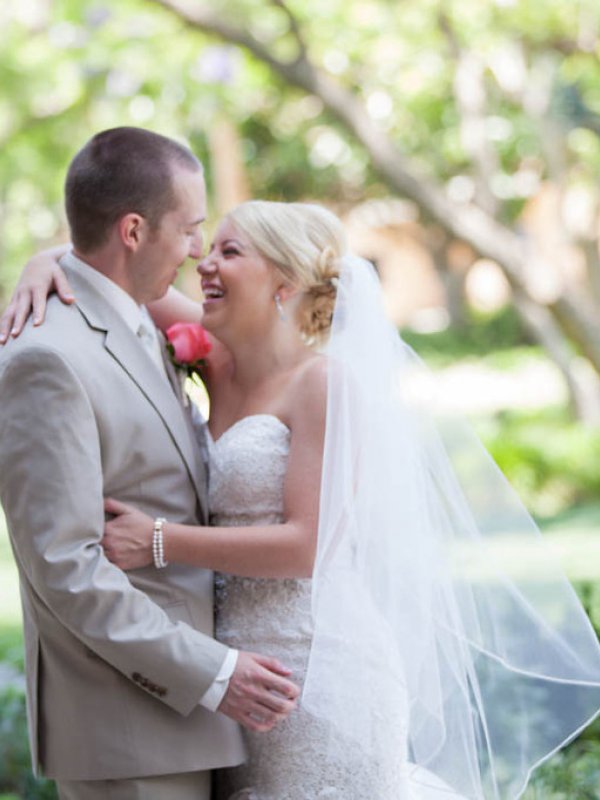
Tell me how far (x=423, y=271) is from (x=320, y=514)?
34.8 m

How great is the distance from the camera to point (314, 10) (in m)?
11.9

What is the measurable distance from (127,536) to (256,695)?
1.46 ft

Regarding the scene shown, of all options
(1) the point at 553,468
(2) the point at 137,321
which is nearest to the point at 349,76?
(1) the point at 553,468

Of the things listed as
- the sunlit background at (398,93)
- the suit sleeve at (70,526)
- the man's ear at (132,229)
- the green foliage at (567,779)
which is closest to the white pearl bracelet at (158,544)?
the suit sleeve at (70,526)

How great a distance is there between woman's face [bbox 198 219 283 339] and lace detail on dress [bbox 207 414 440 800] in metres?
0.25

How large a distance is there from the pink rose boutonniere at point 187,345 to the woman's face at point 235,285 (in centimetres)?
7

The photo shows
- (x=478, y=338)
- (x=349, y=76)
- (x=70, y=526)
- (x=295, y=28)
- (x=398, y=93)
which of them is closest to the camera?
(x=70, y=526)

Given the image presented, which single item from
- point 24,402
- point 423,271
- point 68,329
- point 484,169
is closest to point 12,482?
point 24,402

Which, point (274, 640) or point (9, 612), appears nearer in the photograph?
point (274, 640)

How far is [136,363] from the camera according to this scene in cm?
285

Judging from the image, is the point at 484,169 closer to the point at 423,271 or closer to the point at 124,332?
the point at 124,332

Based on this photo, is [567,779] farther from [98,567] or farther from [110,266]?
[110,266]

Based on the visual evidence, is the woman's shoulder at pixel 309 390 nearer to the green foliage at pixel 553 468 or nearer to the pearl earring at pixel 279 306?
the pearl earring at pixel 279 306

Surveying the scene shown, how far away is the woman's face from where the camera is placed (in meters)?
3.13
